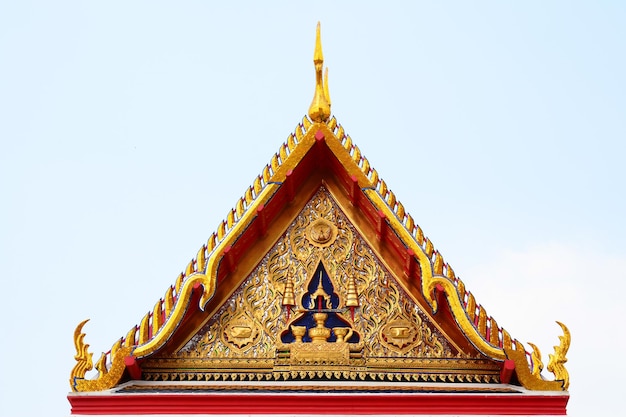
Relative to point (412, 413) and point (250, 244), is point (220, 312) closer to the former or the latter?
point (250, 244)

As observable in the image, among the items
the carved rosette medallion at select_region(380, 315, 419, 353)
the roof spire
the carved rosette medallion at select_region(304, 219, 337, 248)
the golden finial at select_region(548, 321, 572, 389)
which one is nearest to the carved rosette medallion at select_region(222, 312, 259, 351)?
the carved rosette medallion at select_region(304, 219, 337, 248)

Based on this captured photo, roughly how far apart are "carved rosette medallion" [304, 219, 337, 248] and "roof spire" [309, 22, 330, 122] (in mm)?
983

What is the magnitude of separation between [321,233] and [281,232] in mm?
377

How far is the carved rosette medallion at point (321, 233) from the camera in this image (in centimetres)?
1103

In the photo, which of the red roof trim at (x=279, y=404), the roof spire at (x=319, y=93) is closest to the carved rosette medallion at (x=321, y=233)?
the roof spire at (x=319, y=93)

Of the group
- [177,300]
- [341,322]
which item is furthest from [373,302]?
[177,300]

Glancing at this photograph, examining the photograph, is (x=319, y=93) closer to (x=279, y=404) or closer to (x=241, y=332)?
(x=241, y=332)

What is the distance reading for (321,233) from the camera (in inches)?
436

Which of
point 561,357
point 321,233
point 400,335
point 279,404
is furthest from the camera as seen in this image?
point 321,233

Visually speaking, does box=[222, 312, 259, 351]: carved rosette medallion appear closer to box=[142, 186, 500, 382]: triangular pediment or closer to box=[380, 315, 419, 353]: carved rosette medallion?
box=[142, 186, 500, 382]: triangular pediment

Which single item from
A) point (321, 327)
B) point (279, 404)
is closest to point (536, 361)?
point (321, 327)

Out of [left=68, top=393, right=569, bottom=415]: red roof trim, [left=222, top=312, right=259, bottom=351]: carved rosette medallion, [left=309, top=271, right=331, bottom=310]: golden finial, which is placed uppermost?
[left=309, top=271, right=331, bottom=310]: golden finial

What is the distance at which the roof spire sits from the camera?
11.1 metres

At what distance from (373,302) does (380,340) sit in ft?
1.33
